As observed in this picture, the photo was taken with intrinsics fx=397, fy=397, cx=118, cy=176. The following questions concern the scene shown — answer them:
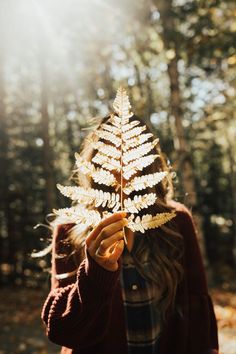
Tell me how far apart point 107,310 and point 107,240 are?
54 centimetres

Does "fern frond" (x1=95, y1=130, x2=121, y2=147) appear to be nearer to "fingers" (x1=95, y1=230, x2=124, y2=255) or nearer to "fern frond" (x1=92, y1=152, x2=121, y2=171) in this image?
"fern frond" (x1=92, y1=152, x2=121, y2=171)

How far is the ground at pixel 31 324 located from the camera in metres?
7.69

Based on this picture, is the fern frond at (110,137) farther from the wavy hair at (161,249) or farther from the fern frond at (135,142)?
the wavy hair at (161,249)

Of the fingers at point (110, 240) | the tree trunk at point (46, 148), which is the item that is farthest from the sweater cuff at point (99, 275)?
the tree trunk at point (46, 148)

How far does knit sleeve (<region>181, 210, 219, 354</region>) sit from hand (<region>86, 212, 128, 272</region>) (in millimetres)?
1023

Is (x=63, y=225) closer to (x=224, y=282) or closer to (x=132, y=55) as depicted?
(x=132, y=55)

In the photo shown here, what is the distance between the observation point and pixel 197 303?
7.38 ft

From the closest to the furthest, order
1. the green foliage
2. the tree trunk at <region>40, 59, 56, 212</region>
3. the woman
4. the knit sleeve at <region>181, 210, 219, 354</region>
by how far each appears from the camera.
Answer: the woman → the knit sleeve at <region>181, 210, 219, 354</region> → the green foliage → the tree trunk at <region>40, 59, 56, 212</region>

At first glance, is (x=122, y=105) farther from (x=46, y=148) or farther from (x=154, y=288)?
(x=46, y=148)

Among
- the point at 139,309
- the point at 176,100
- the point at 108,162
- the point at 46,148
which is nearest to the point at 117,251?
the point at 108,162

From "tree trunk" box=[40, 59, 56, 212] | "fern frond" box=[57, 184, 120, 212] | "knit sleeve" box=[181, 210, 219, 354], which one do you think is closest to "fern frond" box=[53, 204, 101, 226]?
"fern frond" box=[57, 184, 120, 212]

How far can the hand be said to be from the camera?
1243mm

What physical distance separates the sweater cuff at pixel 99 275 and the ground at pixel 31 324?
243 inches

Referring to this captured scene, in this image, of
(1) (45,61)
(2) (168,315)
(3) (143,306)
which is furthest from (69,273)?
(1) (45,61)
